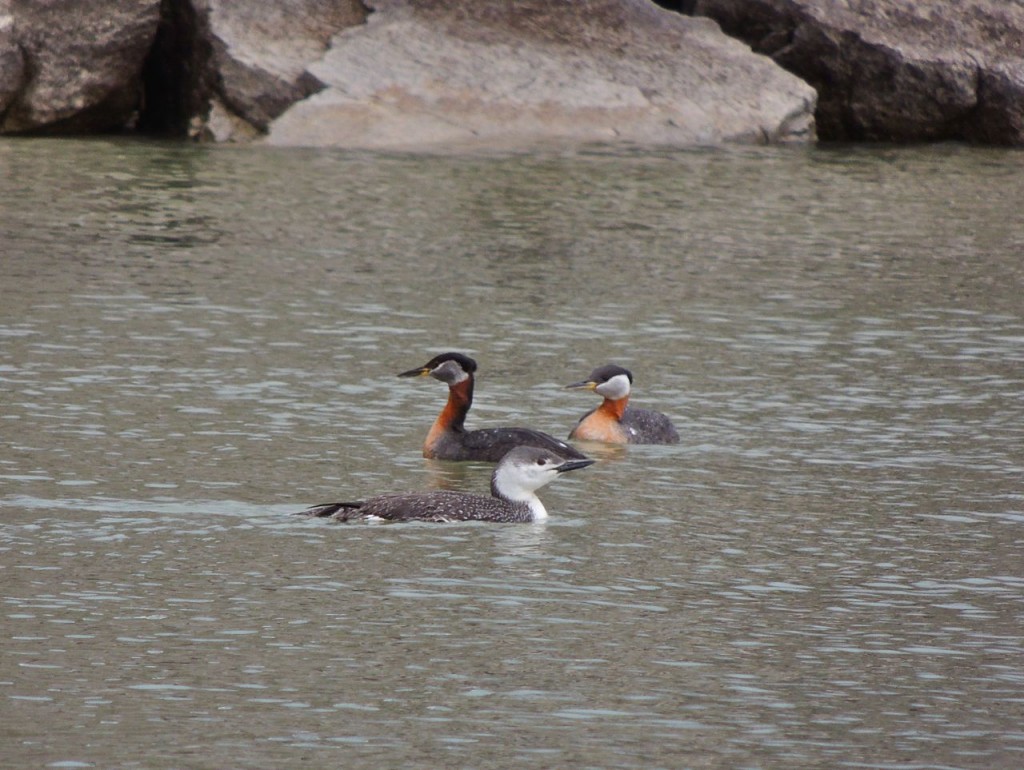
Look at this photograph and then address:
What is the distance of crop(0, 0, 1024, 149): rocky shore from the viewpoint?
2848 centimetres

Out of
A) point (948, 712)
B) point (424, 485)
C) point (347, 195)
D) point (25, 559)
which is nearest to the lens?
point (948, 712)

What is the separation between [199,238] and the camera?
2095 centimetres

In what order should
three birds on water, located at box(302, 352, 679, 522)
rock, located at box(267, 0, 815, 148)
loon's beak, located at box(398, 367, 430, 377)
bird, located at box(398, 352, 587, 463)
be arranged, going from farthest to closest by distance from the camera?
rock, located at box(267, 0, 815, 148), loon's beak, located at box(398, 367, 430, 377), bird, located at box(398, 352, 587, 463), three birds on water, located at box(302, 352, 679, 522)

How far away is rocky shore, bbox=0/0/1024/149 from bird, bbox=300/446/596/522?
17.2 m

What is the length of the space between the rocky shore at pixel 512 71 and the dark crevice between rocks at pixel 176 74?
4cm

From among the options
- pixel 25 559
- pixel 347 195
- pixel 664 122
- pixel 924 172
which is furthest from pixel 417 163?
pixel 25 559

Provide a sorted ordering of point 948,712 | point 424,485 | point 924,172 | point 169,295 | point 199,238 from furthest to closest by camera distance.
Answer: point 924,172 → point 199,238 → point 169,295 → point 424,485 → point 948,712

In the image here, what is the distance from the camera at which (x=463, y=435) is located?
1357 cm

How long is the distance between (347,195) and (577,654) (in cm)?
1574

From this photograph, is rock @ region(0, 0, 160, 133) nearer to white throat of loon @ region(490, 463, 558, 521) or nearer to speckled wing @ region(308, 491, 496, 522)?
white throat of loon @ region(490, 463, 558, 521)

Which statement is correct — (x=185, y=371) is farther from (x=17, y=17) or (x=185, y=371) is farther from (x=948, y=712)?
(x=17, y=17)

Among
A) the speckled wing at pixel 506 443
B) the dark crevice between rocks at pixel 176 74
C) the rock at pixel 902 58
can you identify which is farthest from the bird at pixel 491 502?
the rock at pixel 902 58

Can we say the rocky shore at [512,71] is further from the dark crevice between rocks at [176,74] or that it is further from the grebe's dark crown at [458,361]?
the grebe's dark crown at [458,361]

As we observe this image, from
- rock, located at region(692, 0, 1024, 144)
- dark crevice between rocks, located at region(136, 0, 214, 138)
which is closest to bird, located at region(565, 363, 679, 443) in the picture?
dark crevice between rocks, located at region(136, 0, 214, 138)
